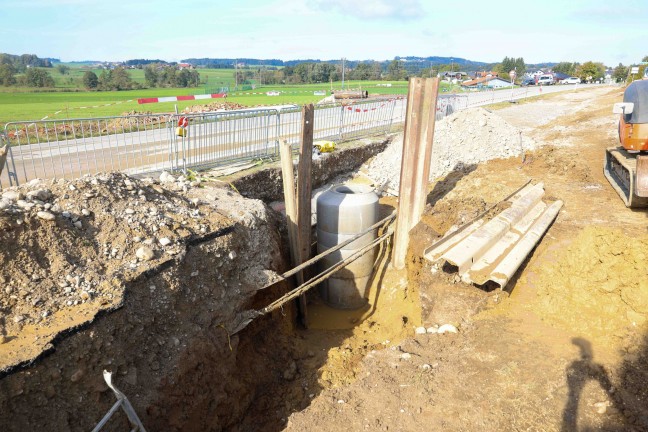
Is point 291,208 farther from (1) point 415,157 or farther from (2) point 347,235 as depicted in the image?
(1) point 415,157

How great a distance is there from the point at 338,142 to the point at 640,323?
1020 cm

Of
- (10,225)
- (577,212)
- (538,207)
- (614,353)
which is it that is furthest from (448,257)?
(10,225)

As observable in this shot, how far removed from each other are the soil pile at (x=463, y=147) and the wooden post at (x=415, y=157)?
3.63 metres

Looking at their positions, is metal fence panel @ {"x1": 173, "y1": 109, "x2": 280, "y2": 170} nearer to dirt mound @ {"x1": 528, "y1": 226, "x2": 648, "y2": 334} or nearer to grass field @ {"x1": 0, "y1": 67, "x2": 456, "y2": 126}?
dirt mound @ {"x1": 528, "y1": 226, "x2": 648, "y2": 334}

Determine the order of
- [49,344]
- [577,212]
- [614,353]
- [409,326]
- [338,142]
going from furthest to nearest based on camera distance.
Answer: [338,142], [577,212], [409,326], [614,353], [49,344]

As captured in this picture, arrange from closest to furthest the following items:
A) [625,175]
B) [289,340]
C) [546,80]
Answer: [289,340] < [625,175] < [546,80]

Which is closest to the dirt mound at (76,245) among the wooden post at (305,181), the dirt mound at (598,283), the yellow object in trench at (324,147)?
the wooden post at (305,181)

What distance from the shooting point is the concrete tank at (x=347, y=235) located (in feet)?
25.9

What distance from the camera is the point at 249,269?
236 inches

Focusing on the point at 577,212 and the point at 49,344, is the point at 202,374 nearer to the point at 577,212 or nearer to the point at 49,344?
the point at 49,344

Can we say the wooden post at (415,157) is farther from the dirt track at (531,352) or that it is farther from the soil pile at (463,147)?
the soil pile at (463,147)

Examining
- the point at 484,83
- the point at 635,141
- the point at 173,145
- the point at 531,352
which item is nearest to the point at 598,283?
the point at 531,352

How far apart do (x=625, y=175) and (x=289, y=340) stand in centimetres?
749

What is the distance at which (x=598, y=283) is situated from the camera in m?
5.70
